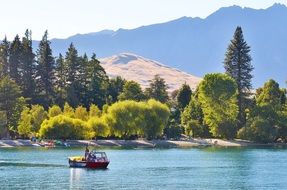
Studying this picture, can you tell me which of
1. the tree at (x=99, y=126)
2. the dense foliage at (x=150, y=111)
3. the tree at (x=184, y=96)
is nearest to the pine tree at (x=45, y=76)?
the dense foliage at (x=150, y=111)

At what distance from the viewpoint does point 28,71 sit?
186 metres

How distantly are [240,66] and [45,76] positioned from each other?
51908mm

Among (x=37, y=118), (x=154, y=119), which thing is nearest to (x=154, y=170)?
(x=154, y=119)

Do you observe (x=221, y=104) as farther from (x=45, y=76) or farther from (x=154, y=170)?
(x=154, y=170)

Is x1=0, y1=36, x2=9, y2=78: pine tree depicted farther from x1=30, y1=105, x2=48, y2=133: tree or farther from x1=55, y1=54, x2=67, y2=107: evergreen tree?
x1=30, y1=105, x2=48, y2=133: tree

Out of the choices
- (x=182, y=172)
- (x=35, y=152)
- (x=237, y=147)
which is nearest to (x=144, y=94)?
(x=237, y=147)

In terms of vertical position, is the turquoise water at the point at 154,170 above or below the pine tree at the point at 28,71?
below

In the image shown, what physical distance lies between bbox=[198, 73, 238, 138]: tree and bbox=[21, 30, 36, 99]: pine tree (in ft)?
162

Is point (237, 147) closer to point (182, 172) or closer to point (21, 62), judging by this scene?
point (182, 172)

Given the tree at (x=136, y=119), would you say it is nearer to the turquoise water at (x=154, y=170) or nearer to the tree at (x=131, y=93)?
the tree at (x=131, y=93)

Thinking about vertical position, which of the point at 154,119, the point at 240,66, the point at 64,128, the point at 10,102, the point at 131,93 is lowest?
the point at 64,128

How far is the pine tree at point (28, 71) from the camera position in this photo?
600 ft

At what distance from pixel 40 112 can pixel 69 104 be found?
56.3ft

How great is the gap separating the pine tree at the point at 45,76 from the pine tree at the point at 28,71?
1.86 metres
